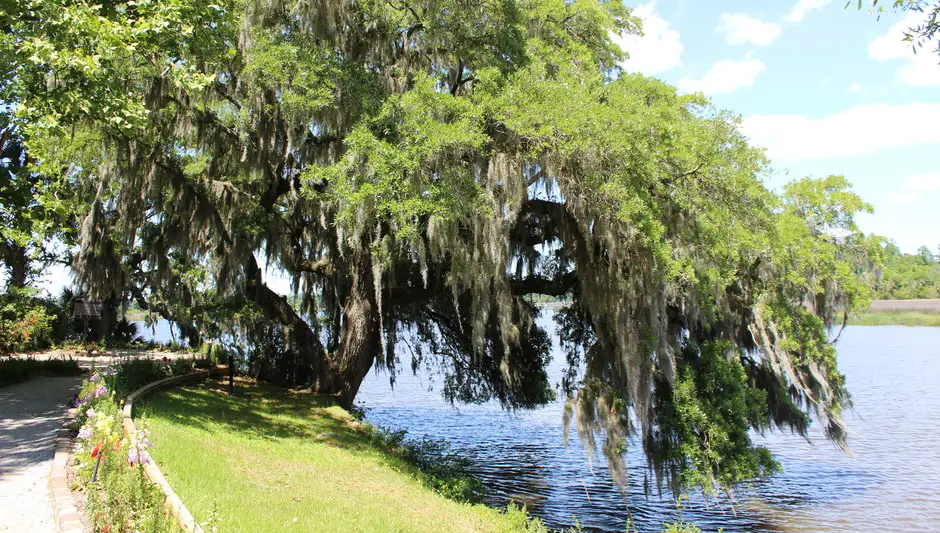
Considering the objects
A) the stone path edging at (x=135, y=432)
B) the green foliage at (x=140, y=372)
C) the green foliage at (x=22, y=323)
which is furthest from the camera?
the green foliage at (x=22, y=323)

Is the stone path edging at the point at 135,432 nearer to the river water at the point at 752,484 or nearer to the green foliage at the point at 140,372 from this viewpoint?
the green foliage at the point at 140,372

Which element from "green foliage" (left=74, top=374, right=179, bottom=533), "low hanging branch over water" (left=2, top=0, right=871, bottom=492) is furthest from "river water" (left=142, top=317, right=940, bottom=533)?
"green foliage" (left=74, top=374, right=179, bottom=533)

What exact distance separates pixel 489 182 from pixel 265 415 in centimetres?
619

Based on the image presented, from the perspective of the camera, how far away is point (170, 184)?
13555mm

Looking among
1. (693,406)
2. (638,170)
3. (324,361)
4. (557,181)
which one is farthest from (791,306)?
(324,361)

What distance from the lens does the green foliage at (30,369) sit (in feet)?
45.1

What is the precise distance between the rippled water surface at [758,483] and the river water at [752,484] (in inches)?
0.9

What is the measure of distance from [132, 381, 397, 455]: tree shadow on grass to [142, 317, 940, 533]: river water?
9.41 feet

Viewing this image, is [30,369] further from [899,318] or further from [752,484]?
[899,318]

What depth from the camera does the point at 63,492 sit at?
645 centimetres

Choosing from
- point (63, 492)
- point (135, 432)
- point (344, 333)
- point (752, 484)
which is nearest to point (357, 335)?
point (344, 333)

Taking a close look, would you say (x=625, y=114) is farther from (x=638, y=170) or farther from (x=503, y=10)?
(x=503, y=10)

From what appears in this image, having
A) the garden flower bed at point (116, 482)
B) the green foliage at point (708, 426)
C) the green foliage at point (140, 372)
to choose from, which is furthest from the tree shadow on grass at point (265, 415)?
the green foliage at point (708, 426)

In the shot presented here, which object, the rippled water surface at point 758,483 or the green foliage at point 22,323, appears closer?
the rippled water surface at point 758,483
